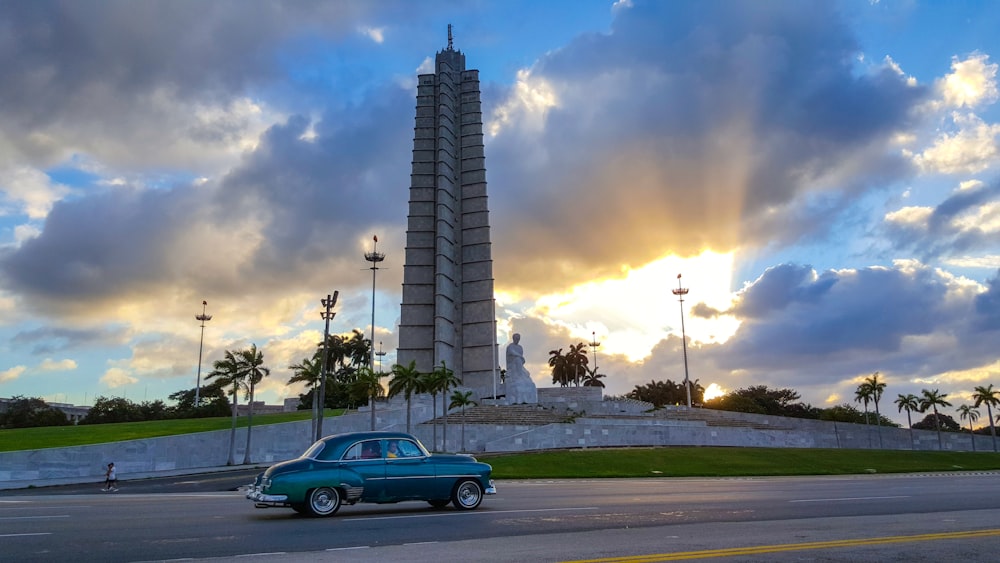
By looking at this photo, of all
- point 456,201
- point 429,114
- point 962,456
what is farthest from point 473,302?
point 962,456

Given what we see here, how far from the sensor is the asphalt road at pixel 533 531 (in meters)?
8.16

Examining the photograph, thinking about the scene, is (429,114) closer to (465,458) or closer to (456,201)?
(456,201)

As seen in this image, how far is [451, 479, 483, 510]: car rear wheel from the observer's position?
44.0 ft

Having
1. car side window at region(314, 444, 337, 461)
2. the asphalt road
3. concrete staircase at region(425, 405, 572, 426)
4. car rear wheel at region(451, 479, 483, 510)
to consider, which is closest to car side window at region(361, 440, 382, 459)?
car side window at region(314, 444, 337, 461)

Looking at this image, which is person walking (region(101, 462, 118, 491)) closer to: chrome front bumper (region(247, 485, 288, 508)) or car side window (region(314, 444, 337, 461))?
chrome front bumper (region(247, 485, 288, 508))

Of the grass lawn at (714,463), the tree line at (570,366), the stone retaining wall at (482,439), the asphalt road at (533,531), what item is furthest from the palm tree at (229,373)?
the tree line at (570,366)

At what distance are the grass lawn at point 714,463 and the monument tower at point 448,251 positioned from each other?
41580 millimetres

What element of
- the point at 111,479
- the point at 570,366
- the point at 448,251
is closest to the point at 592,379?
the point at 570,366

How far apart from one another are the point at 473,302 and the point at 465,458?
73.8 metres

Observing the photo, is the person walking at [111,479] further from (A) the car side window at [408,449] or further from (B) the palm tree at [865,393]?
(B) the palm tree at [865,393]

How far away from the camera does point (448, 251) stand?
3430 inches

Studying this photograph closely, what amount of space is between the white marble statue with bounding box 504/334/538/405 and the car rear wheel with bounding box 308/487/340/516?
61054mm

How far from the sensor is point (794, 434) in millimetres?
62031

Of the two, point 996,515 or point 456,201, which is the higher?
point 456,201
